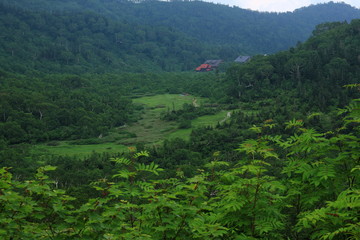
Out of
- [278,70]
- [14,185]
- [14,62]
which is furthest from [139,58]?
[14,185]

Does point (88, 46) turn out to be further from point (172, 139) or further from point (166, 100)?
point (172, 139)

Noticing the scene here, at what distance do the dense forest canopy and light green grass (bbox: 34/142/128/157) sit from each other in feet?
4.55

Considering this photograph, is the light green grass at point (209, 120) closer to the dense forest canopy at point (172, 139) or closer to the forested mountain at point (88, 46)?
the dense forest canopy at point (172, 139)

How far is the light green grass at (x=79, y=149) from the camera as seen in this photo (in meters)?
47.9

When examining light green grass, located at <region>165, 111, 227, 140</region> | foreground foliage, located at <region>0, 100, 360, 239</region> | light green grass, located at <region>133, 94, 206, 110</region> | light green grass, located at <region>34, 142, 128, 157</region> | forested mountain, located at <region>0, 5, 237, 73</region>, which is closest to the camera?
foreground foliage, located at <region>0, 100, 360, 239</region>

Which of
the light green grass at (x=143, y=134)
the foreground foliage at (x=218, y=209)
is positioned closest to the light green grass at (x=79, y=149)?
the light green grass at (x=143, y=134)

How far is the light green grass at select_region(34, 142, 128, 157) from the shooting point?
1886 inches

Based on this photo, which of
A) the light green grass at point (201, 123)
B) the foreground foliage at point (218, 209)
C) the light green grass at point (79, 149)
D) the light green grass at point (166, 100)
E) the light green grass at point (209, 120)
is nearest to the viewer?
the foreground foliage at point (218, 209)

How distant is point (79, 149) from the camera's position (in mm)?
50219

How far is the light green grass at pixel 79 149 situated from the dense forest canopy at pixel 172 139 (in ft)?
4.55

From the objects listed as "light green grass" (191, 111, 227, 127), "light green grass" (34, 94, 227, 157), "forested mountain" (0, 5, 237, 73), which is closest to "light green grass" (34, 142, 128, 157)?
"light green grass" (34, 94, 227, 157)

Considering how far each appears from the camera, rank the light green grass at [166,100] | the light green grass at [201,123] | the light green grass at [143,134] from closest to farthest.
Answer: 1. the light green grass at [143,134]
2. the light green grass at [201,123]
3. the light green grass at [166,100]

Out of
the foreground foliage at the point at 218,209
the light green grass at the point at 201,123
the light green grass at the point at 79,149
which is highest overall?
the foreground foliage at the point at 218,209

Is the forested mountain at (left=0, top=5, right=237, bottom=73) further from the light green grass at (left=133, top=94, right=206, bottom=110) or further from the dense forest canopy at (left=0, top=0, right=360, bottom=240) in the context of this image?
the light green grass at (left=133, top=94, right=206, bottom=110)
